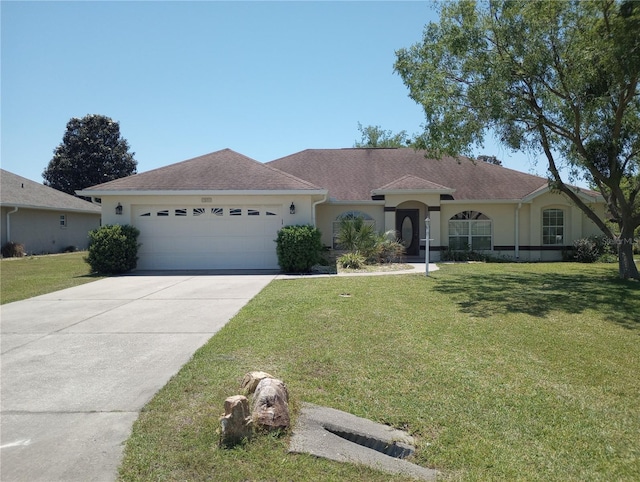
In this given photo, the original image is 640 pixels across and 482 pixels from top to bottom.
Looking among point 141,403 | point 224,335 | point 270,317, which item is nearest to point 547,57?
point 270,317

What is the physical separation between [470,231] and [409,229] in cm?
277

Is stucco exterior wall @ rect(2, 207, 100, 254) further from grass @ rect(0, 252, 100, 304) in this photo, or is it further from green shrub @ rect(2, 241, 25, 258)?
grass @ rect(0, 252, 100, 304)

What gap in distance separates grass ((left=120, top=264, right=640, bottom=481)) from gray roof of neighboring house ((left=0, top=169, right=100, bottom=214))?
799 inches

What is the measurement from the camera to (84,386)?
486 cm

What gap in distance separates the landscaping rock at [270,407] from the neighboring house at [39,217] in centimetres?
2342

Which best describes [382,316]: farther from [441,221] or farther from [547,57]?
[441,221]

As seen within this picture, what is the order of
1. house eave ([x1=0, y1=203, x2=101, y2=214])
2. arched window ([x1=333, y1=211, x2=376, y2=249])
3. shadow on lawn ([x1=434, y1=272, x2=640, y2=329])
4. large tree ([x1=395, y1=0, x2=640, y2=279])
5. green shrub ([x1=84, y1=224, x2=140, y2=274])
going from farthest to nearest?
house eave ([x1=0, y1=203, x2=101, y2=214]) → arched window ([x1=333, y1=211, x2=376, y2=249]) → green shrub ([x1=84, y1=224, x2=140, y2=274]) → large tree ([x1=395, y1=0, x2=640, y2=279]) → shadow on lawn ([x1=434, y1=272, x2=640, y2=329])

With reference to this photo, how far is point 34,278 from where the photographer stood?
14.2 metres

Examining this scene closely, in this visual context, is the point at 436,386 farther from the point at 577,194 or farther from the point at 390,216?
the point at 577,194

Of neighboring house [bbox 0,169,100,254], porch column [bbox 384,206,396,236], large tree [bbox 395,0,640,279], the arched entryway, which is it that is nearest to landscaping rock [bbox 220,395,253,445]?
large tree [bbox 395,0,640,279]

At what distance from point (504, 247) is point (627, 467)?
18.2 metres

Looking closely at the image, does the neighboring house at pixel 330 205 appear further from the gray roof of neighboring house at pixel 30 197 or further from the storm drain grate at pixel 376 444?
the storm drain grate at pixel 376 444

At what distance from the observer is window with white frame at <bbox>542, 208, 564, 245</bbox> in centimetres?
2042

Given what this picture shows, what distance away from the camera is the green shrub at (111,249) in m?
14.9
